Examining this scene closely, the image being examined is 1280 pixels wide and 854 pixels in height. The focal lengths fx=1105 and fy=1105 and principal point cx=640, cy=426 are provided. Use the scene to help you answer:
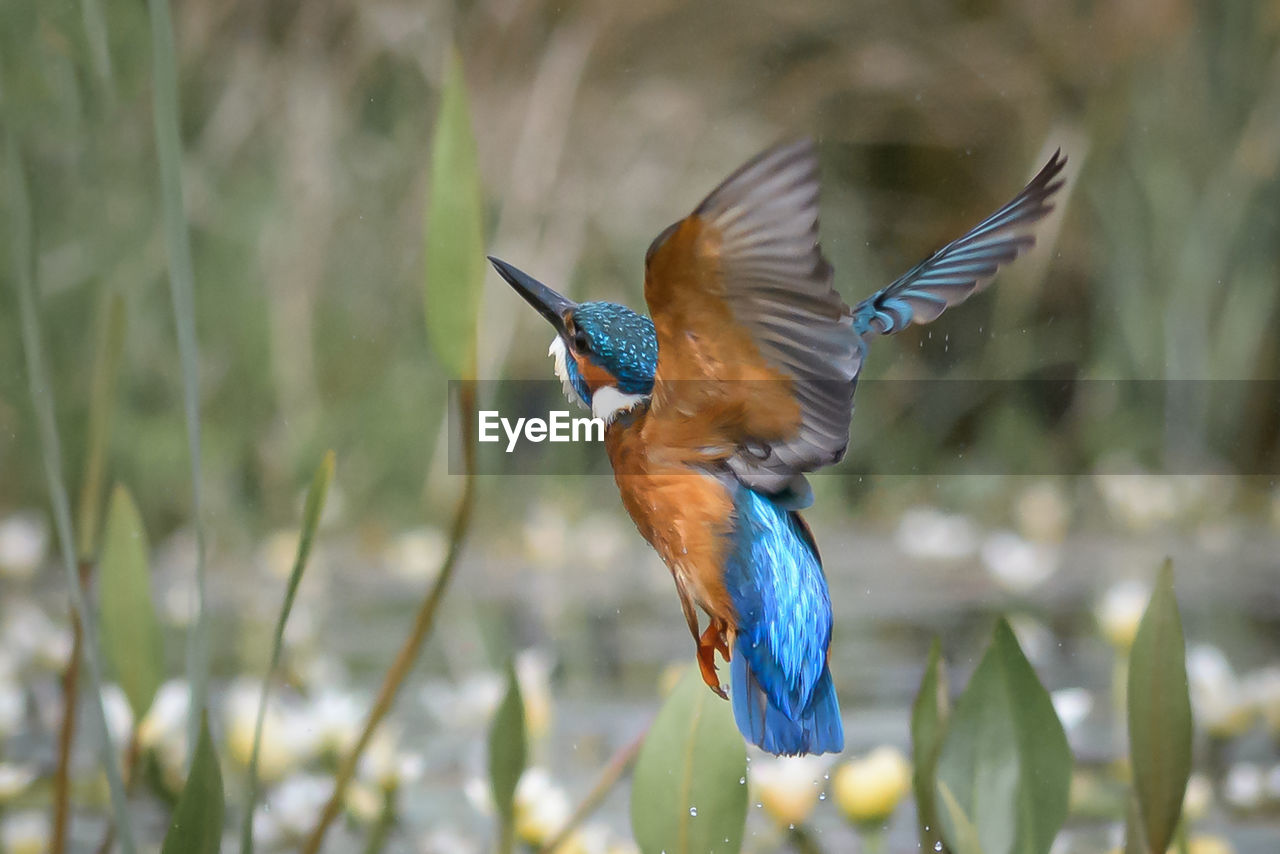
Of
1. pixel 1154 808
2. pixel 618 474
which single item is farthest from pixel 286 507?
pixel 1154 808

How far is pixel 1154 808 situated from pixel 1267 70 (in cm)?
36

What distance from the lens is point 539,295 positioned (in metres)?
0.31

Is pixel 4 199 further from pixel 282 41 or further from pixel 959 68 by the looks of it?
pixel 959 68

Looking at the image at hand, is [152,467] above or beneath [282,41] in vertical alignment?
beneath

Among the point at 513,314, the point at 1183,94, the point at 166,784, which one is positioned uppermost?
the point at 1183,94

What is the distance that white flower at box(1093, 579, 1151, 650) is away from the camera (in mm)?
380

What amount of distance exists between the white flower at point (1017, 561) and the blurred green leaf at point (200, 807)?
1.09 feet

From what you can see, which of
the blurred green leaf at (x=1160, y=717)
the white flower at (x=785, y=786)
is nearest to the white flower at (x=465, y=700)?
the white flower at (x=785, y=786)

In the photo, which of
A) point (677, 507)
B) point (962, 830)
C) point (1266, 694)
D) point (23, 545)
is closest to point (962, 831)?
point (962, 830)

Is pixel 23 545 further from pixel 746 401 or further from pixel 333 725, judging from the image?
pixel 746 401

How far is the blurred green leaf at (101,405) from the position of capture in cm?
30

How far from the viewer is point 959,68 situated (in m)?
0.48

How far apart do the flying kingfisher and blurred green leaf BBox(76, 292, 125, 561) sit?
0.11 metres

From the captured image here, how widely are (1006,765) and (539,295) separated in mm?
174
